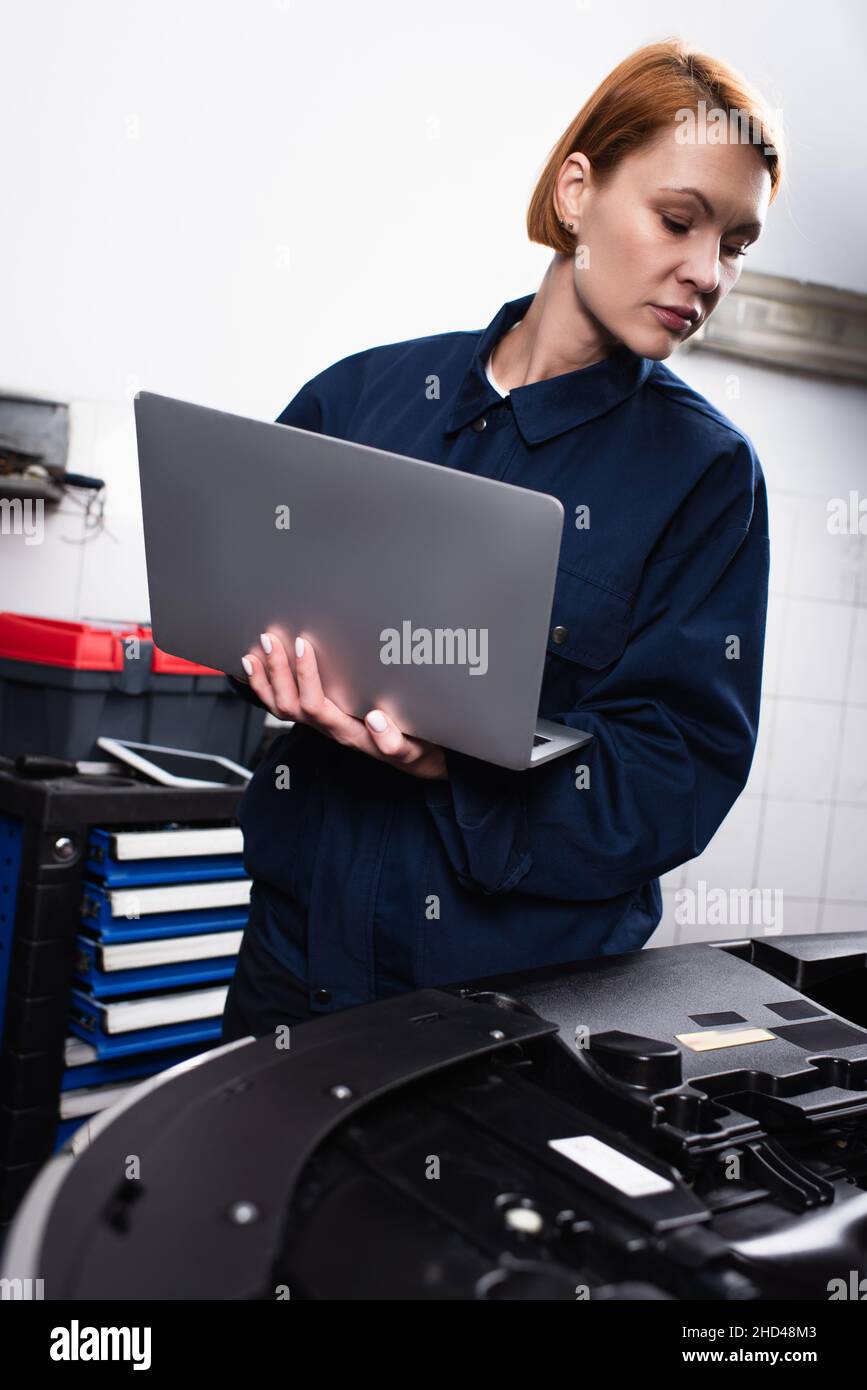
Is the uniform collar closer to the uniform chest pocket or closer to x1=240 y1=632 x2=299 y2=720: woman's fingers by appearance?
the uniform chest pocket

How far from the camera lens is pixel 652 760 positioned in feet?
3.18

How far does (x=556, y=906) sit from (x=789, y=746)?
6.50 feet

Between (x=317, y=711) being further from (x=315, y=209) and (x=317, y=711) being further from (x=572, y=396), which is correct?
(x=315, y=209)

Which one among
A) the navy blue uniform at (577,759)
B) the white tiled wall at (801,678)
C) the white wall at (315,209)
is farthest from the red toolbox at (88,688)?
the white tiled wall at (801,678)

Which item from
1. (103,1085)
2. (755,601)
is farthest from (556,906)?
(103,1085)

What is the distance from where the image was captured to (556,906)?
3.40ft

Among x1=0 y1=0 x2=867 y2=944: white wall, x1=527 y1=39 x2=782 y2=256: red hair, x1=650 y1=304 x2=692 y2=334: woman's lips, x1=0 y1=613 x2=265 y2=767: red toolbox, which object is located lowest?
x1=0 y1=613 x2=265 y2=767: red toolbox

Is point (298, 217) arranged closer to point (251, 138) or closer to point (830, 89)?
point (251, 138)

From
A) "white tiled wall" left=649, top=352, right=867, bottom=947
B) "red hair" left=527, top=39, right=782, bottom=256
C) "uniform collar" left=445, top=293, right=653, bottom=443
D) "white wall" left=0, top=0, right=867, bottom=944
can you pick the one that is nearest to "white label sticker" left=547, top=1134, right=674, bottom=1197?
"uniform collar" left=445, top=293, right=653, bottom=443

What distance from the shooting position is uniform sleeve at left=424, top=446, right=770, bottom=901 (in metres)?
0.97

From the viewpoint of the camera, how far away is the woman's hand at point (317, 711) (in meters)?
0.93

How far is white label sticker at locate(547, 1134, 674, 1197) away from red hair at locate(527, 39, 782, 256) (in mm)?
853
